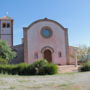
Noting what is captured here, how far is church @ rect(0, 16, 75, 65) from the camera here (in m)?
39.1

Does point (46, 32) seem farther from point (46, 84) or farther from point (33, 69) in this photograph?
point (46, 84)

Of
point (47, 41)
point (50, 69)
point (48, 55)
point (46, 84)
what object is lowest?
point (46, 84)

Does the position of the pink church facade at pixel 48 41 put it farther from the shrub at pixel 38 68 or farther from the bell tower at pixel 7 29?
the shrub at pixel 38 68

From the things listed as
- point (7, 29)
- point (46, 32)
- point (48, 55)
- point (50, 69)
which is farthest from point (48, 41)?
point (50, 69)

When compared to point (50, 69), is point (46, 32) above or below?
above

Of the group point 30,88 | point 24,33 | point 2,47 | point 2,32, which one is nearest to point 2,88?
point 30,88

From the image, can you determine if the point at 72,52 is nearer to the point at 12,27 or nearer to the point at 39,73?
the point at 12,27

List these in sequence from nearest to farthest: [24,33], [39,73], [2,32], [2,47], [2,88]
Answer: [2,88]
[39,73]
[2,47]
[24,33]
[2,32]

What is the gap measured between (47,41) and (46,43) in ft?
1.39

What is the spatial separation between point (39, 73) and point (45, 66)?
0.91 metres

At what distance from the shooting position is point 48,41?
39.7 meters

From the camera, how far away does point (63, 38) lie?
132 ft

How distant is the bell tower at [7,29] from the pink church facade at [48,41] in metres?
4.17

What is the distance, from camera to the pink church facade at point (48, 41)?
3916cm
